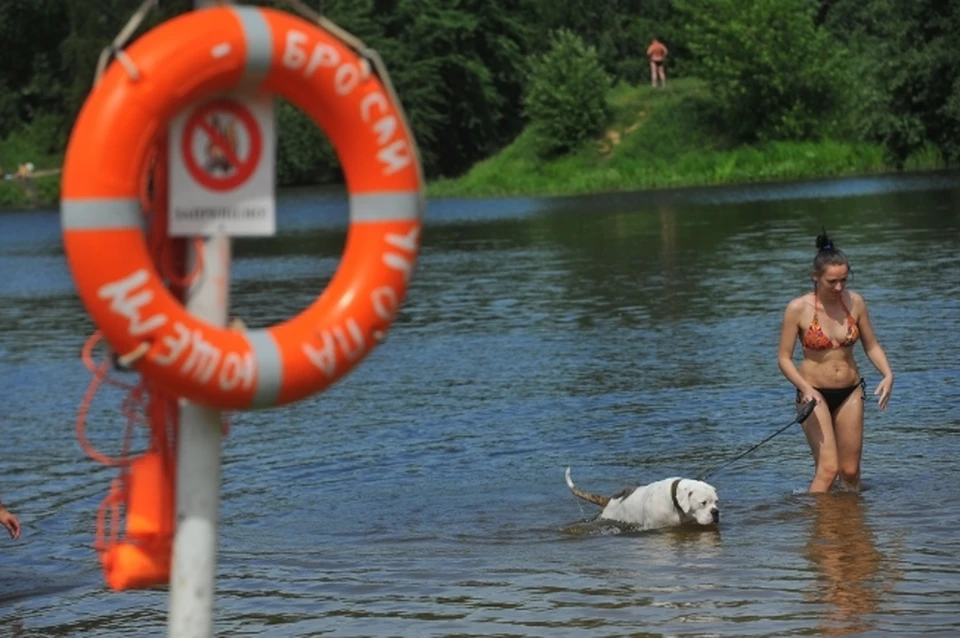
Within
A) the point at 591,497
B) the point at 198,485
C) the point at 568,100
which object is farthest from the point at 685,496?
the point at 568,100

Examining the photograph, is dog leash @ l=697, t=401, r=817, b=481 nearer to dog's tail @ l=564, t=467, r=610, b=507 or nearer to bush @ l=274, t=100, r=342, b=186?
dog's tail @ l=564, t=467, r=610, b=507

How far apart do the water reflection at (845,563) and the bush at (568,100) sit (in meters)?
49.0

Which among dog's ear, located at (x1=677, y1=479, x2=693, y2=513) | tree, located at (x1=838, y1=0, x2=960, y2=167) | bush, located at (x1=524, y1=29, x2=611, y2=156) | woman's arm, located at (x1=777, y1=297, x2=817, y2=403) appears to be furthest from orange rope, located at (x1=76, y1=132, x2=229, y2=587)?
bush, located at (x1=524, y1=29, x2=611, y2=156)

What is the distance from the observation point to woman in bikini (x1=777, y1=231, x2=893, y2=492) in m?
9.49

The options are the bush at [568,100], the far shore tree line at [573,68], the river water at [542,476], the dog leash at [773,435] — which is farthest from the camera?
the bush at [568,100]

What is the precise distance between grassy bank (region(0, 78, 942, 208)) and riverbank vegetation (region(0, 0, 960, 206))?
7cm

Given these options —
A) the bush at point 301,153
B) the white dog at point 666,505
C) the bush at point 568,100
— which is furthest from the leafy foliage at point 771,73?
the white dog at point 666,505

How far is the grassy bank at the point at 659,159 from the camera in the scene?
5291cm

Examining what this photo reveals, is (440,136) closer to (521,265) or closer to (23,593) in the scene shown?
(521,265)

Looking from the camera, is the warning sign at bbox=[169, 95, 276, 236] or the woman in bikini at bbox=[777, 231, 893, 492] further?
the woman in bikini at bbox=[777, 231, 893, 492]

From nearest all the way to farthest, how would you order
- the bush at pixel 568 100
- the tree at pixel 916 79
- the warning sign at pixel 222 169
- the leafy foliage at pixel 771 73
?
the warning sign at pixel 222 169
the tree at pixel 916 79
the leafy foliage at pixel 771 73
the bush at pixel 568 100

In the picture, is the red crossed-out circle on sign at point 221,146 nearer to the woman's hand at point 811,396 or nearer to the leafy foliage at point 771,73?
the woman's hand at point 811,396

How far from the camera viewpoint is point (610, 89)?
198ft

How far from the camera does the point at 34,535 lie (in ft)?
32.5
